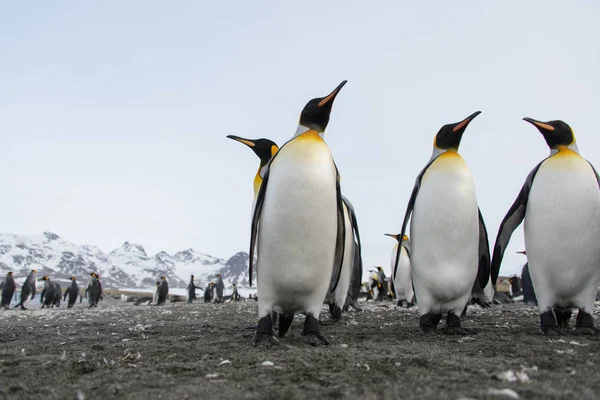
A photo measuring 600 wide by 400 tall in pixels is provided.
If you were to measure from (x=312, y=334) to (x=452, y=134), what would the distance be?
3.03 meters

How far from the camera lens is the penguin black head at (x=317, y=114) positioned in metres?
4.96

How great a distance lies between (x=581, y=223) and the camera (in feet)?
16.1

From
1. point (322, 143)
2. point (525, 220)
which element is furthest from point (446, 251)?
point (322, 143)

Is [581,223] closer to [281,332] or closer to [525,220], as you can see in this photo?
[525,220]

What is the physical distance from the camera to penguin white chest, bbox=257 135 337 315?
14.2 ft

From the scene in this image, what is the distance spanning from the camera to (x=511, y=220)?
18.5ft

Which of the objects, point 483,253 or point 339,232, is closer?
point 339,232

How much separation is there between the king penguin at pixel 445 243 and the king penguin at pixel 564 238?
2.04ft

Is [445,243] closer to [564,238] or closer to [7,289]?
[564,238]

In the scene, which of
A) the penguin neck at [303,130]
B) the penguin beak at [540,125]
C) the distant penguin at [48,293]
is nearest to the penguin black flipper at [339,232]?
the penguin neck at [303,130]

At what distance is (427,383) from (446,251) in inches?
110

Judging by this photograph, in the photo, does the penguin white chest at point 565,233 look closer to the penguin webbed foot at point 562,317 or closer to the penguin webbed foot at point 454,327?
the penguin webbed foot at point 562,317

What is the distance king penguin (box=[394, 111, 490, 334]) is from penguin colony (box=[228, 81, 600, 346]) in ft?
0.04

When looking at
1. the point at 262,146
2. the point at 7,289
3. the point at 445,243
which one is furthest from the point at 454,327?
the point at 7,289
